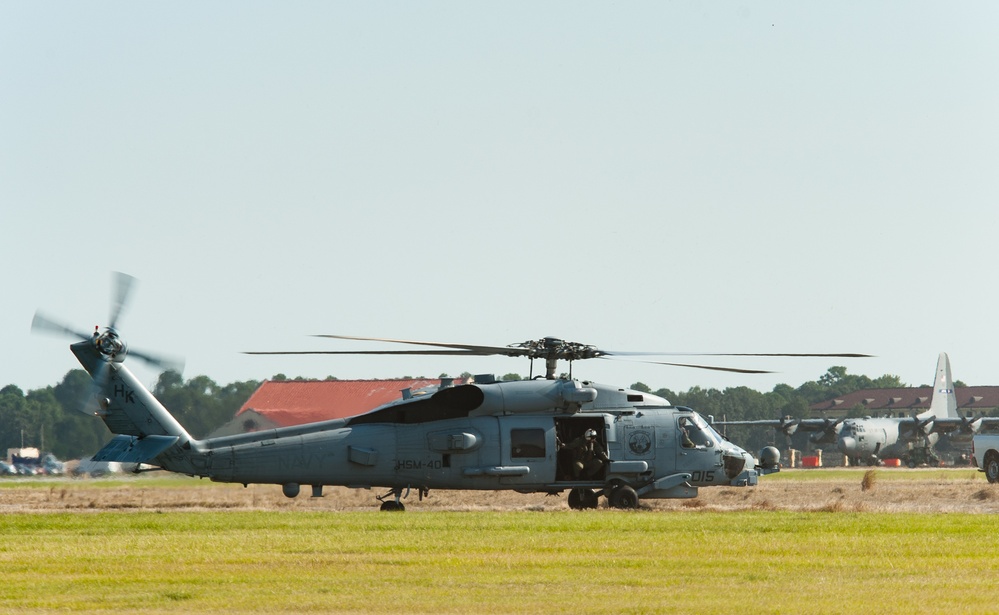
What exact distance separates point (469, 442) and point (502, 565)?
13.2m

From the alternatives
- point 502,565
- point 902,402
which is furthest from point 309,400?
point 902,402

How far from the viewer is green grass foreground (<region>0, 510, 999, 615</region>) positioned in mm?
12820

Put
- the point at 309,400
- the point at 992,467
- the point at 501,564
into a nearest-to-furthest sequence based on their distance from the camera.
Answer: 1. the point at 501,564
2. the point at 992,467
3. the point at 309,400

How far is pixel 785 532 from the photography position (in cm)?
2073

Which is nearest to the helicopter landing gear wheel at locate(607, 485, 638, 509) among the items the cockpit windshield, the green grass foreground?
the cockpit windshield

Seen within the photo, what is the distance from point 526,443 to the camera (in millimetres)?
29562

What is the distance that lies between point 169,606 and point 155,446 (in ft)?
53.2

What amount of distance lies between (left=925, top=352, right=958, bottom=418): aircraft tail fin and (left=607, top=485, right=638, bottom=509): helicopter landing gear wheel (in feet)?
260

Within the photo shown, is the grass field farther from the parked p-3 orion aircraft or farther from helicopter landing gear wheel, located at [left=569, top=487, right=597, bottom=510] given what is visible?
the parked p-3 orion aircraft

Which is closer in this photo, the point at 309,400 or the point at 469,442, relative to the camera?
the point at 469,442

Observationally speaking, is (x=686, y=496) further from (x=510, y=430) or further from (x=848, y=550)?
(x=848, y=550)

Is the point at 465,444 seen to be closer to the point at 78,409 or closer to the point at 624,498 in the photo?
the point at 624,498

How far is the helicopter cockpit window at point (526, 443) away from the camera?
29.5m

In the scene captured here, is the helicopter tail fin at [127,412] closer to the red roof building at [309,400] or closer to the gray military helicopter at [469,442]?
the gray military helicopter at [469,442]
